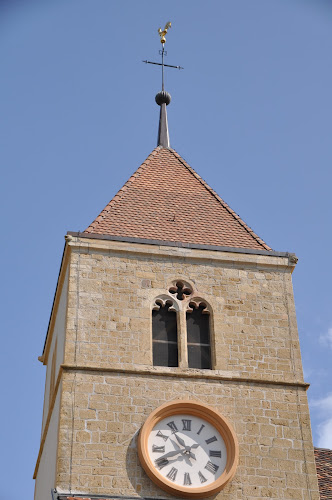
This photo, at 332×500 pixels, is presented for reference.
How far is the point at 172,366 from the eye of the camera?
1942cm

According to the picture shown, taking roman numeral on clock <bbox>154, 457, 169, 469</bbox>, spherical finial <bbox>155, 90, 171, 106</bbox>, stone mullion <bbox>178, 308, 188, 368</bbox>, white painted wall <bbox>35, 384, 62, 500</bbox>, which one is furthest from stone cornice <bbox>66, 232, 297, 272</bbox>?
spherical finial <bbox>155, 90, 171, 106</bbox>

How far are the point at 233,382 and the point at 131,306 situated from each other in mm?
2218

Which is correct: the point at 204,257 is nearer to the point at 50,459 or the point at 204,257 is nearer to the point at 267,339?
the point at 267,339

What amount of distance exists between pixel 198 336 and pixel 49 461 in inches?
132

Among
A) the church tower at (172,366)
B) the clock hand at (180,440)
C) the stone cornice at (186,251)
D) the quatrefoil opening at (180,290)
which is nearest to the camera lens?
the church tower at (172,366)

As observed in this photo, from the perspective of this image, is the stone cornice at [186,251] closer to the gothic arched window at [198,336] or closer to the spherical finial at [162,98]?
the gothic arched window at [198,336]

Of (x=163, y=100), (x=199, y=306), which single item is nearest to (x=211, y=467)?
(x=199, y=306)

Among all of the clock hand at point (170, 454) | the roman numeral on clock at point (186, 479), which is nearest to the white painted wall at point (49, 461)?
the clock hand at point (170, 454)

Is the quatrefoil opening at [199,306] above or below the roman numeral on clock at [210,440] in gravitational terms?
above

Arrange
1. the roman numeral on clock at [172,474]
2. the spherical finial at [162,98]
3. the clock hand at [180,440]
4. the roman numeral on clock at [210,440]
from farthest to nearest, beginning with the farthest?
the spherical finial at [162,98] → the roman numeral on clock at [210,440] → the clock hand at [180,440] → the roman numeral on clock at [172,474]

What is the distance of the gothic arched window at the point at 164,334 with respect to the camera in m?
19.5

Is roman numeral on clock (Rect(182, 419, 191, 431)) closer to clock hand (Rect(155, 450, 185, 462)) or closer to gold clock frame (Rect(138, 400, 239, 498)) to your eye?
gold clock frame (Rect(138, 400, 239, 498))

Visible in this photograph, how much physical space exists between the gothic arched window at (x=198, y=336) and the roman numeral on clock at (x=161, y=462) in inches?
76.8

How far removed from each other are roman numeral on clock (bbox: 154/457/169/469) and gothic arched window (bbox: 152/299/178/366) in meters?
1.87
